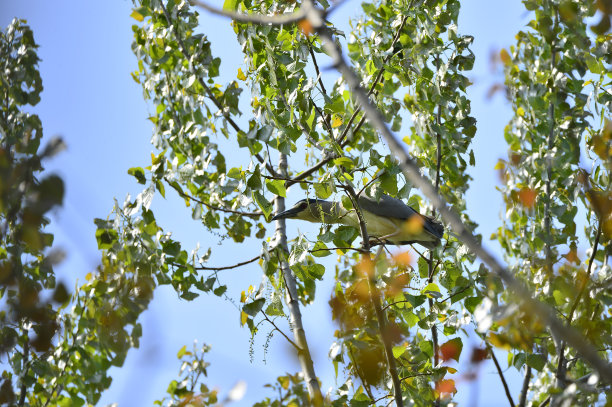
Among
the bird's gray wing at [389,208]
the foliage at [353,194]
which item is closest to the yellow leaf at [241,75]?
the foliage at [353,194]

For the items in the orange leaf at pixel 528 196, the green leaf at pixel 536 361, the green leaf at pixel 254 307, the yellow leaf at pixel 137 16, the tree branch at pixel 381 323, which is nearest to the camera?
the tree branch at pixel 381 323

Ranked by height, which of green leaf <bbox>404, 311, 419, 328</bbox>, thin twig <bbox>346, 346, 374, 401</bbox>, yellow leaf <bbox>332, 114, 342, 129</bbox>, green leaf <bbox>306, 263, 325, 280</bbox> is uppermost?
yellow leaf <bbox>332, 114, 342, 129</bbox>

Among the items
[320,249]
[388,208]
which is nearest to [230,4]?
[320,249]

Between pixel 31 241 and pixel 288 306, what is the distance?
2.27 meters

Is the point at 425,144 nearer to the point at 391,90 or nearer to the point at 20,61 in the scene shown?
the point at 391,90

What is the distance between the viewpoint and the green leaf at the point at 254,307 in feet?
11.0

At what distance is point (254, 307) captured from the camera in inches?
133

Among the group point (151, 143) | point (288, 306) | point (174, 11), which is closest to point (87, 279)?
point (151, 143)

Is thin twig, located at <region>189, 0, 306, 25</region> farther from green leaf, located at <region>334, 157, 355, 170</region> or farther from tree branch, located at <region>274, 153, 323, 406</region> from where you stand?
tree branch, located at <region>274, 153, 323, 406</region>

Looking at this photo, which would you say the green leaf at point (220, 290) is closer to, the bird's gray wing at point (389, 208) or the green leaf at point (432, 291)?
the green leaf at point (432, 291)

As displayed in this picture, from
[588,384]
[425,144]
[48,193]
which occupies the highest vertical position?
[425,144]

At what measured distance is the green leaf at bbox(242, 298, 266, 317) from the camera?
3.37 meters

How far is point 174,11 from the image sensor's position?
454cm

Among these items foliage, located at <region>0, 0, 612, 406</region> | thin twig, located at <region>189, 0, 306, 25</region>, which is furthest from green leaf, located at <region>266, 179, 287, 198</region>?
thin twig, located at <region>189, 0, 306, 25</region>
